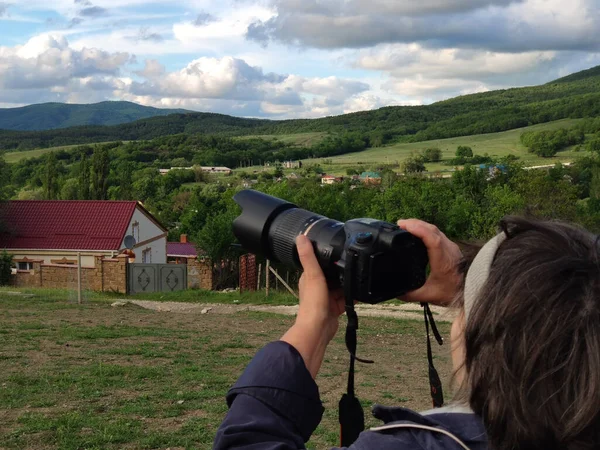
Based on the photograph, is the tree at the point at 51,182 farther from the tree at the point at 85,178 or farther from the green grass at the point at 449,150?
the green grass at the point at 449,150

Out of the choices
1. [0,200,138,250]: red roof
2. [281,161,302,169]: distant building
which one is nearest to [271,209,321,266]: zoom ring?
[0,200,138,250]: red roof

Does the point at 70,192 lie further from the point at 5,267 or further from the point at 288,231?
the point at 288,231

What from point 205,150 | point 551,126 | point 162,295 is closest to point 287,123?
point 205,150

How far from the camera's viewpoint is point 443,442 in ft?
3.51

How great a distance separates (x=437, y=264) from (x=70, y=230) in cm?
3194

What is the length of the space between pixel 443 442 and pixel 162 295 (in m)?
19.5

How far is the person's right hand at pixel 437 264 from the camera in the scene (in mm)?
1591

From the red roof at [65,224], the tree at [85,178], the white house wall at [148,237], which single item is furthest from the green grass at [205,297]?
the tree at [85,178]

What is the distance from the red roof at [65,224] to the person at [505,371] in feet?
99.3

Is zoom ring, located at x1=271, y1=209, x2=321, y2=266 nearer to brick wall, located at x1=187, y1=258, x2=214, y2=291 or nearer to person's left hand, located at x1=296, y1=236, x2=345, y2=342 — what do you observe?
person's left hand, located at x1=296, y1=236, x2=345, y2=342

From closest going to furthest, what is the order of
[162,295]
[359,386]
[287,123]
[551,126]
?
[359,386] < [162,295] < [551,126] < [287,123]

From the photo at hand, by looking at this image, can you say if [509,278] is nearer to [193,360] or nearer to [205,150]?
[193,360]

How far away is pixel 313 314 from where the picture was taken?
1.36m

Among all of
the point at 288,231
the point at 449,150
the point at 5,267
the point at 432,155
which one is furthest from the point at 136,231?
the point at 449,150
